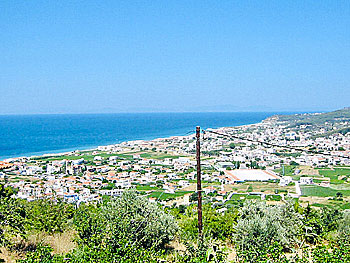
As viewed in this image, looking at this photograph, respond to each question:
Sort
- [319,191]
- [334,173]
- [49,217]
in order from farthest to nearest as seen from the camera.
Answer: [334,173], [319,191], [49,217]

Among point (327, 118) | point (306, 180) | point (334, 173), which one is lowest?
point (334, 173)

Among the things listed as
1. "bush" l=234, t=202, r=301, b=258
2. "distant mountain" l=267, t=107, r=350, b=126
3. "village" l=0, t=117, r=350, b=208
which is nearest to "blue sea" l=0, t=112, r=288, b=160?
"village" l=0, t=117, r=350, b=208

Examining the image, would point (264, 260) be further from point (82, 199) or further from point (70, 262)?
point (82, 199)

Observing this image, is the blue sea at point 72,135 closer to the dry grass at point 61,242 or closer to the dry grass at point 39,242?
the dry grass at point 61,242

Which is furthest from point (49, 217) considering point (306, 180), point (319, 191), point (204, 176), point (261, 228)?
point (306, 180)

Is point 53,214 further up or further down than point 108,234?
further down

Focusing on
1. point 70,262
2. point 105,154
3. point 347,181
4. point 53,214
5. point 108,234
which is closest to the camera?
point 70,262

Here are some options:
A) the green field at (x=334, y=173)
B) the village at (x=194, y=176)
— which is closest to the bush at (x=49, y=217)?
the village at (x=194, y=176)

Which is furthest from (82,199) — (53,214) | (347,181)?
(347,181)

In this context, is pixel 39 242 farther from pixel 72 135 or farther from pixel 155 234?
pixel 72 135
